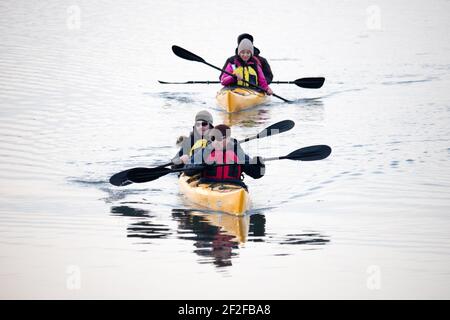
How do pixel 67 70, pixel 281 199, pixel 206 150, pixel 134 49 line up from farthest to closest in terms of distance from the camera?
pixel 134 49
pixel 67 70
pixel 281 199
pixel 206 150

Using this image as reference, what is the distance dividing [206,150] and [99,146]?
5501mm

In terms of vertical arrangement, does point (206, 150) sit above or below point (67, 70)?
below

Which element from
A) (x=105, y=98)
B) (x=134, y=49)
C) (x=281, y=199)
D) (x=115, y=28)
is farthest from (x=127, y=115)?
(x=115, y=28)

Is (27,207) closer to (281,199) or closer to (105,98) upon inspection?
(281,199)

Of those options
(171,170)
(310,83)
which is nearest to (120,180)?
(171,170)

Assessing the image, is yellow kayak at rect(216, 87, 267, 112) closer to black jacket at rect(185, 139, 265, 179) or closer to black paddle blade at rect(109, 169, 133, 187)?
black paddle blade at rect(109, 169, 133, 187)

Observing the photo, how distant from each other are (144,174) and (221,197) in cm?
141

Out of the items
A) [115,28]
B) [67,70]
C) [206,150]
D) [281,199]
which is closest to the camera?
[206,150]

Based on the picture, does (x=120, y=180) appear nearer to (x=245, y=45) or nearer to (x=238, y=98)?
(x=238, y=98)

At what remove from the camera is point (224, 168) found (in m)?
15.1

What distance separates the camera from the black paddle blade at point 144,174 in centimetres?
1573

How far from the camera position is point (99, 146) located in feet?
66.4

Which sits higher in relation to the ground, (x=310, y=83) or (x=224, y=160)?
(x=310, y=83)

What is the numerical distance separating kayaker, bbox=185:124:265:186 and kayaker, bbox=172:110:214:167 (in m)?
0.46
